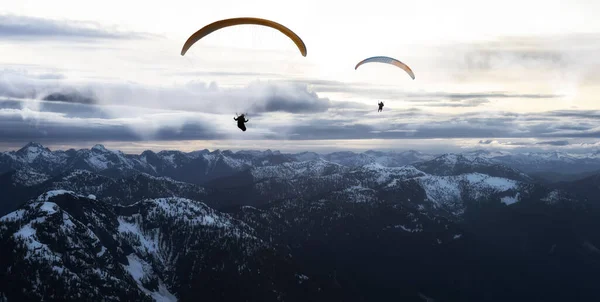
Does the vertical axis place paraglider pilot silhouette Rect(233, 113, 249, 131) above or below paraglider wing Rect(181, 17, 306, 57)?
below

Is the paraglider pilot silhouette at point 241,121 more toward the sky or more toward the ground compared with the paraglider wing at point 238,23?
more toward the ground

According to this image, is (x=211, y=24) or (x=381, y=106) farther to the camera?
(x=381, y=106)

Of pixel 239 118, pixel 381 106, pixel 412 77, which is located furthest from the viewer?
pixel 381 106

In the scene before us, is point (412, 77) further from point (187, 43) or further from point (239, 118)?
point (187, 43)

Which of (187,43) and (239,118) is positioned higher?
(187,43)

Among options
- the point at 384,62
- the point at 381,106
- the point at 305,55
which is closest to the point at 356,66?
the point at 384,62

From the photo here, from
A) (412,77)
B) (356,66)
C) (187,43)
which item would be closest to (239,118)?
(187,43)

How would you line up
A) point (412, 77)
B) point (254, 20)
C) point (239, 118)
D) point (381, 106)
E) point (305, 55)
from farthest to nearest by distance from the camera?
point (381, 106) < point (412, 77) < point (239, 118) < point (305, 55) < point (254, 20)
